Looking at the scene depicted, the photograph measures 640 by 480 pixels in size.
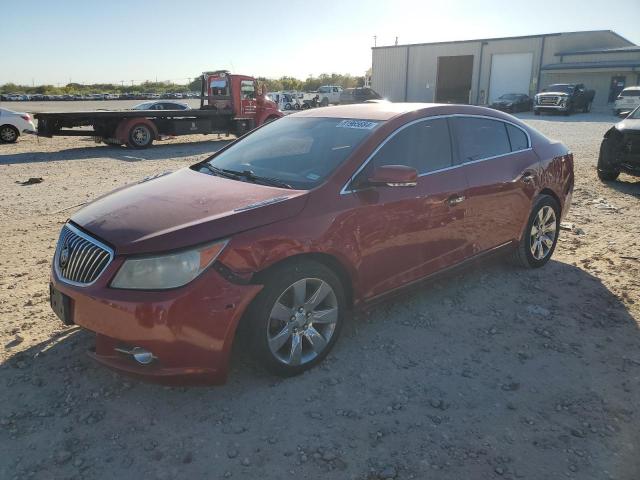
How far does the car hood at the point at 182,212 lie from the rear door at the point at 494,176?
1712mm

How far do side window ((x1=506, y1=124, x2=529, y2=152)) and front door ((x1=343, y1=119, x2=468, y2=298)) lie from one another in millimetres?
1005

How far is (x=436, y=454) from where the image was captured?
265cm

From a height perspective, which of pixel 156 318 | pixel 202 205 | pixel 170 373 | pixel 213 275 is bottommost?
pixel 170 373

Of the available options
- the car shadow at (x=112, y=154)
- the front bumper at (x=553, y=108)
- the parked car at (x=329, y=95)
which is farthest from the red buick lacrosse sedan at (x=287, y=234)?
the parked car at (x=329, y=95)

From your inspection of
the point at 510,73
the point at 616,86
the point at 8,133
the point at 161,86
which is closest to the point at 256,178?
the point at 8,133

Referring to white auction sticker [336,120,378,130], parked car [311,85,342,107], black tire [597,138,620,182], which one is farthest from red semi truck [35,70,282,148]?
parked car [311,85,342,107]

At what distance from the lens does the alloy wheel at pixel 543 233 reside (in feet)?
16.8

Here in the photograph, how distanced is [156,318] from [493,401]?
2.03 meters

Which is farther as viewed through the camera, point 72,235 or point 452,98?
point 452,98

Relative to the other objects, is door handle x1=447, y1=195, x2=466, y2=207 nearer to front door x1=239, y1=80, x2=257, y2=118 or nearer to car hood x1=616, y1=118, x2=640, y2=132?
car hood x1=616, y1=118, x2=640, y2=132

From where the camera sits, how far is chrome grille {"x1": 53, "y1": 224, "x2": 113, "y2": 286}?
2.92 m

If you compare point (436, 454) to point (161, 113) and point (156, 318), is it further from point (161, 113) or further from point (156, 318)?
point (161, 113)

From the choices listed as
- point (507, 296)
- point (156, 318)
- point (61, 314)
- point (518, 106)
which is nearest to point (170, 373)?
point (156, 318)

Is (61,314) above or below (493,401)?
above
